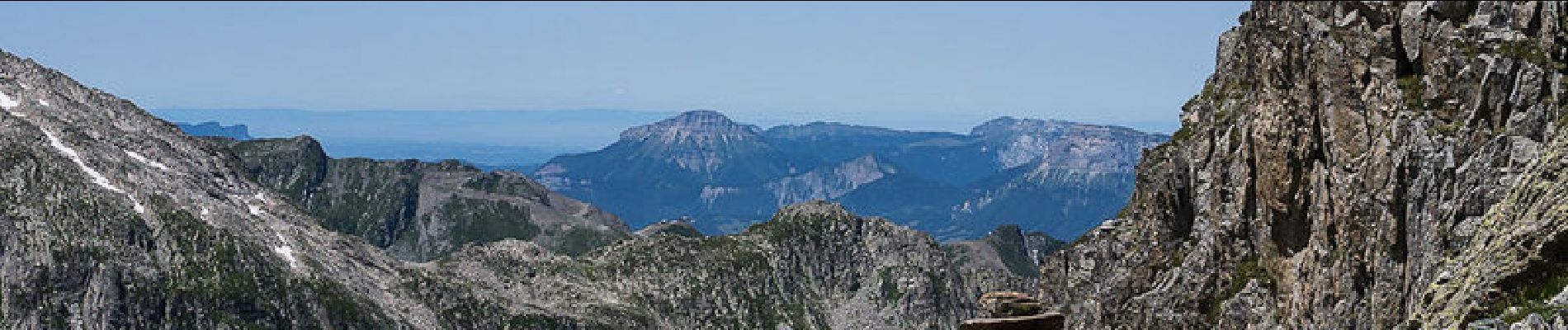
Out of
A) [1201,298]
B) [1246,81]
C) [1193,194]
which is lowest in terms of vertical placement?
[1201,298]

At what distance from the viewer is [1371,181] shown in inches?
1524

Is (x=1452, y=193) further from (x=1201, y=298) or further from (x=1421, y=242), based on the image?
(x=1201, y=298)

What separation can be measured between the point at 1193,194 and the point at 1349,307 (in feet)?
54.9

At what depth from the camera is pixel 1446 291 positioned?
30625 mm

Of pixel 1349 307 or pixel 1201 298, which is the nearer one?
pixel 1349 307

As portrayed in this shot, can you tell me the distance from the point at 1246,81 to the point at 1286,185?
13.8m

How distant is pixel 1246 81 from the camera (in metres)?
58.6

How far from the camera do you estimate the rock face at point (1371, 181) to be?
3102 cm

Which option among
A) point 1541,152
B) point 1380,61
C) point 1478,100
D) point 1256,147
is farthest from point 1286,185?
point 1541,152

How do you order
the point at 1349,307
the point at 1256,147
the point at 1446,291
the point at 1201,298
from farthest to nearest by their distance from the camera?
the point at 1201,298
the point at 1256,147
the point at 1349,307
the point at 1446,291

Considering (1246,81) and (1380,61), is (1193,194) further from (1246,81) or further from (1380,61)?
(1380,61)

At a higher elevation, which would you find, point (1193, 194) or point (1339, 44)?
point (1339, 44)

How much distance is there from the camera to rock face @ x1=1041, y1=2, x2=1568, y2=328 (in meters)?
31.0

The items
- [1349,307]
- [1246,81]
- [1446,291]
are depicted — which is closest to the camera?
[1446,291]
